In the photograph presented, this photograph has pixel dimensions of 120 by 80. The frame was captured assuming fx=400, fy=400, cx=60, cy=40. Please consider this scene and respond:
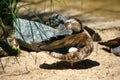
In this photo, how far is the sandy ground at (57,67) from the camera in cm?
564

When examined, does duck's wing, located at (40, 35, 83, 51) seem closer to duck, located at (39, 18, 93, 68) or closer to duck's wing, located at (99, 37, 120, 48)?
duck, located at (39, 18, 93, 68)

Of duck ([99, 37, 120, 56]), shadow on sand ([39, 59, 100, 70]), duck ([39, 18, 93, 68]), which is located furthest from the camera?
duck ([99, 37, 120, 56])

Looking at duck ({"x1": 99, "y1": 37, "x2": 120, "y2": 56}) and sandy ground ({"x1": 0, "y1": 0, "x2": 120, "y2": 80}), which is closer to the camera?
sandy ground ({"x1": 0, "y1": 0, "x2": 120, "y2": 80})

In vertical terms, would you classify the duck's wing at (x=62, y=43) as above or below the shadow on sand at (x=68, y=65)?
above

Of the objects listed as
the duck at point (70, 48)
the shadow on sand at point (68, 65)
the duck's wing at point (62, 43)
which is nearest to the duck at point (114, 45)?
the shadow on sand at point (68, 65)

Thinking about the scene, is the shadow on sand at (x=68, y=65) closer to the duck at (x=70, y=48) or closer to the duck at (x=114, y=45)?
the duck at (x=70, y=48)

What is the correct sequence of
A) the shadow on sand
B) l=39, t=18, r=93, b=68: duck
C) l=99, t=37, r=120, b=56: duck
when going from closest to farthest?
l=39, t=18, r=93, b=68: duck, the shadow on sand, l=99, t=37, r=120, b=56: duck

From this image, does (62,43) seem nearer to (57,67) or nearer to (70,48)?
(70,48)

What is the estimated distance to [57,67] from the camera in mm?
5953

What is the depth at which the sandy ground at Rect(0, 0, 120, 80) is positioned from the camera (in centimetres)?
564

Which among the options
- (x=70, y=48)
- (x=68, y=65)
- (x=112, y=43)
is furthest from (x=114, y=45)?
(x=70, y=48)

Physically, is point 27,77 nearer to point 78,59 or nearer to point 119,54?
point 78,59

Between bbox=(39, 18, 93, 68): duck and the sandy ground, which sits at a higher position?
bbox=(39, 18, 93, 68): duck

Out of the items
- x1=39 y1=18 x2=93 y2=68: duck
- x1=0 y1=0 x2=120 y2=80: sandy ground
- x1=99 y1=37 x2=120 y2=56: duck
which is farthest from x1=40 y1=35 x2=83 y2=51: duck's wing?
x1=99 y1=37 x2=120 y2=56: duck
